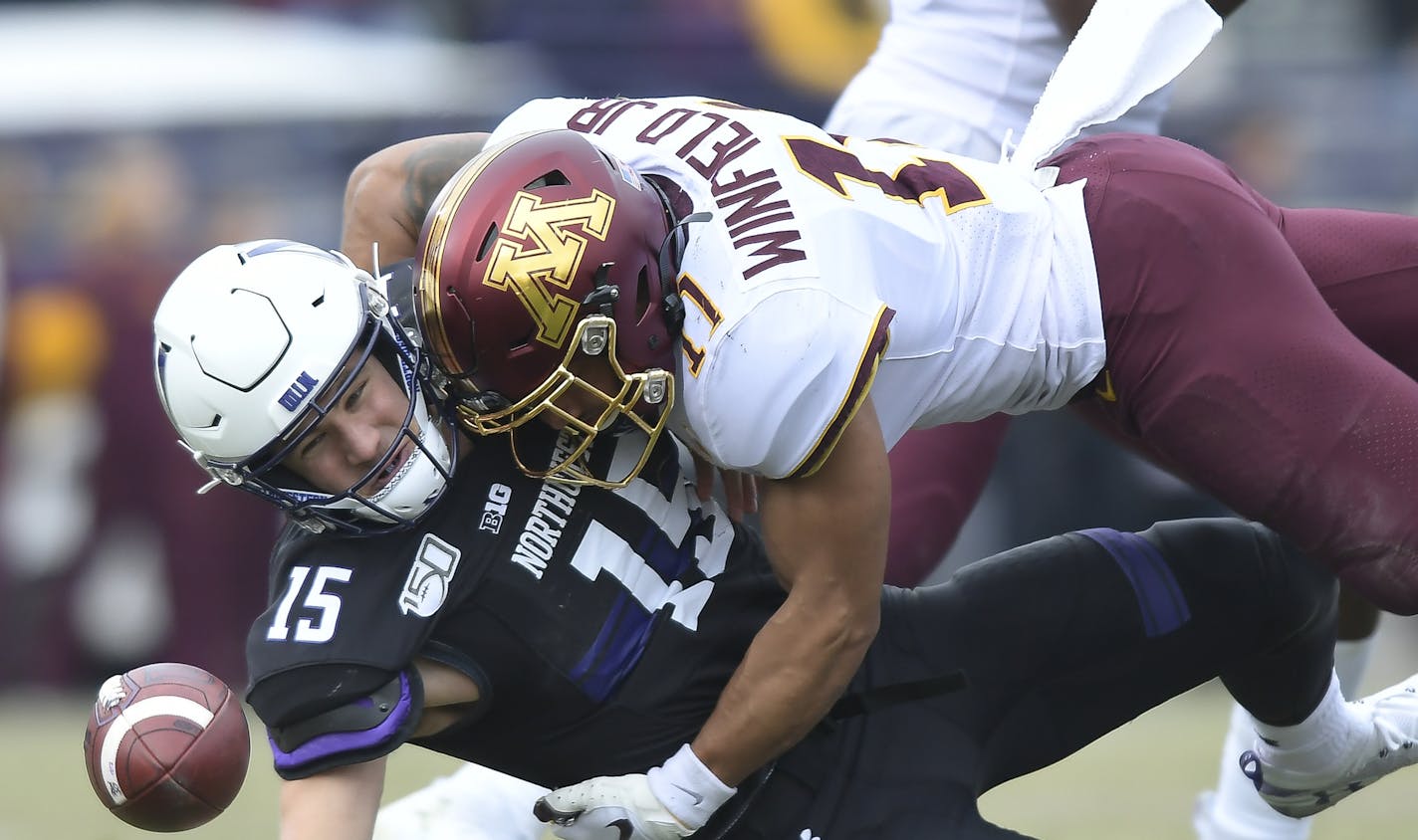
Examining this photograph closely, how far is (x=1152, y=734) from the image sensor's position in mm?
5797

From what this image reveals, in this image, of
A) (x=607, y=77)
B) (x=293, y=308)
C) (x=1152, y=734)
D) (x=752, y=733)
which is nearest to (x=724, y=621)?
(x=752, y=733)

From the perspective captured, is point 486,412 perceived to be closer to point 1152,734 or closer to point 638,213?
point 638,213

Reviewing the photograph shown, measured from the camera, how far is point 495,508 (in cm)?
275

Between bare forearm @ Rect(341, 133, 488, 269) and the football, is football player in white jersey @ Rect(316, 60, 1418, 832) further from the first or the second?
the football

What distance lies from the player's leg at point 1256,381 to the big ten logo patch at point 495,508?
980 mm

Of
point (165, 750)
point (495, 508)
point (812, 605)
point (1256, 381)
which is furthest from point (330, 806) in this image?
point (1256, 381)

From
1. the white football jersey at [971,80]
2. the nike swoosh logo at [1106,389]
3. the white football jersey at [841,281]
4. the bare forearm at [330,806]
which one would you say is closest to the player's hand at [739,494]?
the white football jersey at [841,281]

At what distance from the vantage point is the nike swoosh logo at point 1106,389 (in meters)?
2.98

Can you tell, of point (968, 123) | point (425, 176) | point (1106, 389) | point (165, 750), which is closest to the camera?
point (165, 750)

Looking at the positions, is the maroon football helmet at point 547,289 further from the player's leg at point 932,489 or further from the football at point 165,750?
the player's leg at point 932,489

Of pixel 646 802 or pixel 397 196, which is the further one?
pixel 397 196

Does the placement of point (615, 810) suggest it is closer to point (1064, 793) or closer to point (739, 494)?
point (739, 494)

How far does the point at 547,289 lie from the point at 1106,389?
3.16 feet

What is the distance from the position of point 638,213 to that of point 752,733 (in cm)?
78
